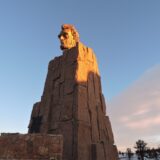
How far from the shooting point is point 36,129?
10.1 metres

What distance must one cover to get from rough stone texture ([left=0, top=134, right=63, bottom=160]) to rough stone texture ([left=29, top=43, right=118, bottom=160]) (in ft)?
6.10

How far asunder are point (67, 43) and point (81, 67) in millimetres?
2051

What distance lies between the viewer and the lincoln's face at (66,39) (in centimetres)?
1139

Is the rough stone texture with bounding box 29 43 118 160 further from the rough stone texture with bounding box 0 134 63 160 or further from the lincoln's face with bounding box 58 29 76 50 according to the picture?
the rough stone texture with bounding box 0 134 63 160

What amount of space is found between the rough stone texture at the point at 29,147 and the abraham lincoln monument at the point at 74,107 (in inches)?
44.1

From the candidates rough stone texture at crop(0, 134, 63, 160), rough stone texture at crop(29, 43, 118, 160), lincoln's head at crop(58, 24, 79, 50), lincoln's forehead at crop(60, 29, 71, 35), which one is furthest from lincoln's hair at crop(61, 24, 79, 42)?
rough stone texture at crop(0, 134, 63, 160)

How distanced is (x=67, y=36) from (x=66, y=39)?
0.15 m

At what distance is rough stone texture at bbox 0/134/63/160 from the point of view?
620cm

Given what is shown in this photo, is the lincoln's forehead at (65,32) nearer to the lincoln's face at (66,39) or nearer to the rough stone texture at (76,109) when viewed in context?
the lincoln's face at (66,39)

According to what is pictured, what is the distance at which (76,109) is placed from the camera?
8.84 metres

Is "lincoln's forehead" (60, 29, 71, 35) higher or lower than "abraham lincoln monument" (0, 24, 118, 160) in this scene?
higher

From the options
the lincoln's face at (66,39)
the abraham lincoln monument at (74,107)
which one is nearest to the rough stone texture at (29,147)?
the abraham lincoln monument at (74,107)

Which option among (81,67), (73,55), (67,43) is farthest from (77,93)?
(67,43)

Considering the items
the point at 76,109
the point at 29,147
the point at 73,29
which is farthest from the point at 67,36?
the point at 29,147
